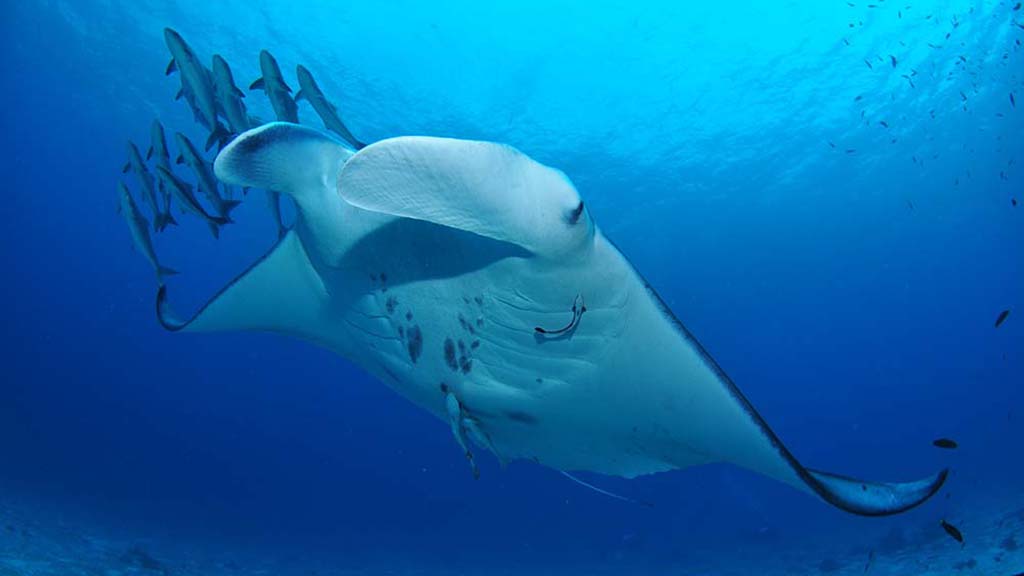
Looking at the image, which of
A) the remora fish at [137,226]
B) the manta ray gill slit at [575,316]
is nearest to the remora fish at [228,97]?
the remora fish at [137,226]

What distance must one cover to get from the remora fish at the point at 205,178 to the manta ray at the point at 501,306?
179 cm

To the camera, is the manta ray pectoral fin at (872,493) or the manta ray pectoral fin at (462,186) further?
the manta ray pectoral fin at (872,493)

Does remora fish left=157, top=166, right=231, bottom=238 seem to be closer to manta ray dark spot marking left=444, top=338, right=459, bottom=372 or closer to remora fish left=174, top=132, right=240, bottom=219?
remora fish left=174, top=132, right=240, bottom=219

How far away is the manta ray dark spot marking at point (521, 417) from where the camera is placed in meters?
2.58

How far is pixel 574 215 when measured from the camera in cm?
156

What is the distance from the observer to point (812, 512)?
26266mm

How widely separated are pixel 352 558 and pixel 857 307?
3431cm

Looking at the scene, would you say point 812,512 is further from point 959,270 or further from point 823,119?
point 959,270

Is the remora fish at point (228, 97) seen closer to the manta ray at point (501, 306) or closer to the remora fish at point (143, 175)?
the remora fish at point (143, 175)

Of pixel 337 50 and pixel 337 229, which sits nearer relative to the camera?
pixel 337 229

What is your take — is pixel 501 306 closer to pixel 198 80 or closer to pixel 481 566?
pixel 198 80

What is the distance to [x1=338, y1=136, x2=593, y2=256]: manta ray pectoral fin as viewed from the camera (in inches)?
50.6

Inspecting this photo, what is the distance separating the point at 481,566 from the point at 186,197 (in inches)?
759

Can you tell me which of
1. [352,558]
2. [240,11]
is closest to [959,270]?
[352,558]
